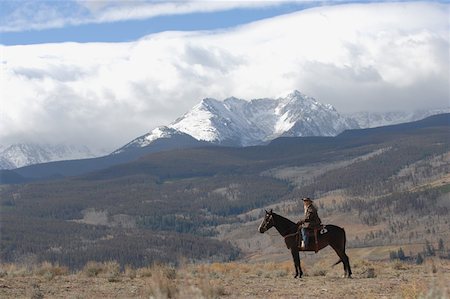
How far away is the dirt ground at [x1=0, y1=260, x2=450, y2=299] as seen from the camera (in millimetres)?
22672

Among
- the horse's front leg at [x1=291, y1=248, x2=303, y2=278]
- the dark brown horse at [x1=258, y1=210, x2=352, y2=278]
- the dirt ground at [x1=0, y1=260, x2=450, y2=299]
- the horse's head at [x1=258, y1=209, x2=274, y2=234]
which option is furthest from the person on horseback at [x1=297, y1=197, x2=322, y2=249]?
the horse's head at [x1=258, y1=209, x2=274, y2=234]

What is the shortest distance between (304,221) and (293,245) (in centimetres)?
110

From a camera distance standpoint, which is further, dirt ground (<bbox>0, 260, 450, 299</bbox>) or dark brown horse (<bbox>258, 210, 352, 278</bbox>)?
dark brown horse (<bbox>258, 210, 352, 278</bbox>)

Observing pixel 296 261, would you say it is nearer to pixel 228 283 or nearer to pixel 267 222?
pixel 267 222

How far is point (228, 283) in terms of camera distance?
2767cm

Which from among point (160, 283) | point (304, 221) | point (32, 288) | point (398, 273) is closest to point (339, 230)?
point (304, 221)

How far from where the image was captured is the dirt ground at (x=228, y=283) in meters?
22.7

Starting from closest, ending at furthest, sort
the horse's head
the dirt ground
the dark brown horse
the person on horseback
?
the dirt ground, the dark brown horse, the person on horseback, the horse's head

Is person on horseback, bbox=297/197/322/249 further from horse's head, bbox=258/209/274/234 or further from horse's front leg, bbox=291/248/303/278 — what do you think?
horse's head, bbox=258/209/274/234

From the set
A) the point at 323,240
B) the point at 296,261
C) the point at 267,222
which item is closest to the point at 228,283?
the point at 296,261

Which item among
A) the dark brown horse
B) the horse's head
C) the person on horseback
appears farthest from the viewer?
the horse's head

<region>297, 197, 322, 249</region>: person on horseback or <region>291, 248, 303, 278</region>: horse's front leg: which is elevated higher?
<region>297, 197, 322, 249</region>: person on horseback

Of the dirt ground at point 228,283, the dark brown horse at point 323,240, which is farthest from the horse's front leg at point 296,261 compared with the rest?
the dirt ground at point 228,283

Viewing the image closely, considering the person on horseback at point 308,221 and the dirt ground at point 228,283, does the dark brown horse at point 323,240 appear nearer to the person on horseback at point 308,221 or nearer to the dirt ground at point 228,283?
the person on horseback at point 308,221
